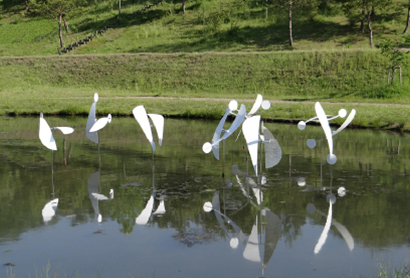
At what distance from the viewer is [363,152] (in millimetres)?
13484

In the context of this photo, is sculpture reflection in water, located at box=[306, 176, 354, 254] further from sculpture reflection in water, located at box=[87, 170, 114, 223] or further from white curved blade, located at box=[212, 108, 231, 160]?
sculpture reflection in water, located at box=[87, 170, 114, 223]

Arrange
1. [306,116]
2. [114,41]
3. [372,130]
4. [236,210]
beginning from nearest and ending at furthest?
[236,210] < [372,130] < [306,116] < [114,41]

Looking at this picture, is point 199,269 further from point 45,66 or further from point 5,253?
point 45,66

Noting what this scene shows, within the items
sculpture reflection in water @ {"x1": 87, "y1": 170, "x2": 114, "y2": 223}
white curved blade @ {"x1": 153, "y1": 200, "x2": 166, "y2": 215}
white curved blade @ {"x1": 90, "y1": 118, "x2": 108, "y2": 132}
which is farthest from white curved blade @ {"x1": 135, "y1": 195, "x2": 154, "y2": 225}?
white curved blade @ {"x1": 90, "y1": 118, "x2": 108, "y2": 132}

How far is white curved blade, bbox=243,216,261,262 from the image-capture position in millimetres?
6316

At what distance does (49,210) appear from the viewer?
325 inches

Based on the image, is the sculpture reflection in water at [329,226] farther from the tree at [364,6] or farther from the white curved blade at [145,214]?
the tree at [364,6]

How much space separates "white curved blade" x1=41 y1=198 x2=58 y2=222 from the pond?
0.05m

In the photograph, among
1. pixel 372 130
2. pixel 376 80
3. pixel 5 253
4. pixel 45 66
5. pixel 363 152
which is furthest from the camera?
pixel 45 66

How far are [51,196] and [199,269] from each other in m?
4.04

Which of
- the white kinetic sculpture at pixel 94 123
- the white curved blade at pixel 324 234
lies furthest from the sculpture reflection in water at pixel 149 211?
the white curved blade at pixel 324 234

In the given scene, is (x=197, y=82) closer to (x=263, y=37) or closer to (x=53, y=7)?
(x=263, y=37)

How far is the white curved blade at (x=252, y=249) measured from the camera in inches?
249

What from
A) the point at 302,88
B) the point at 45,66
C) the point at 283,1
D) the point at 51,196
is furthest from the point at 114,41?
the point at 51,196
